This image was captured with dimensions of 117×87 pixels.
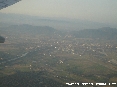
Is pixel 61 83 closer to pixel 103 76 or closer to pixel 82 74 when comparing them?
pixel 82 74

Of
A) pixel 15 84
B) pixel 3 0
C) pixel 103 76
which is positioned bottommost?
pixel 103 76

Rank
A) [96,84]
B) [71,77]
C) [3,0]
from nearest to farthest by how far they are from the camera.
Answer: [3,0] < [96,84] < [71,77]

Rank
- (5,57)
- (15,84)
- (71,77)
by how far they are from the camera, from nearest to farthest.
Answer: (15,84), (71,77), (5,57)

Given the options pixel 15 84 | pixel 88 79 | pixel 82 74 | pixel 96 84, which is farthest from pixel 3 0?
pixel 82 74

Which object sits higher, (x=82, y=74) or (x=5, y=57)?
(x=5, y=57)

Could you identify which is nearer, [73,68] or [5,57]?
[73,68]

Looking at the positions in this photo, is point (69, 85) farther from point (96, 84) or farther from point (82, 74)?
point (82, 74)

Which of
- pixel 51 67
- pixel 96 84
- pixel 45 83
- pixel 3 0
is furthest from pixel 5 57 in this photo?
pixel 3 0

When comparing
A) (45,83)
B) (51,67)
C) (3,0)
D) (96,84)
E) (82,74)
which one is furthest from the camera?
(51,67)

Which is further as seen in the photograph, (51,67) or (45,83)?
(51,67)
